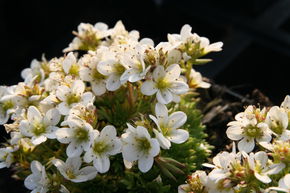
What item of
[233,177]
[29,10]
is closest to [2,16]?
[29,10]

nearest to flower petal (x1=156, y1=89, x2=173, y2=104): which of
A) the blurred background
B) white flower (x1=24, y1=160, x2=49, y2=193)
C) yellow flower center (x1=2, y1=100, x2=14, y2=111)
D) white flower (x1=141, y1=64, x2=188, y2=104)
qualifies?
white flower (x1=141, y1=64, x2=188, y2=104)

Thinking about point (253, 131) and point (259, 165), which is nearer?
point (259, 165)

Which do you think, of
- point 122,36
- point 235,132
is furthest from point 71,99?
point 235,132

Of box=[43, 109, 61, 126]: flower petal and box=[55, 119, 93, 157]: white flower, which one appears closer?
box=[55, 119, 93, 157]: white flower

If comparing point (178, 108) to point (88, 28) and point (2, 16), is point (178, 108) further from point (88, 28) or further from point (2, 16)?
point (2, 16)

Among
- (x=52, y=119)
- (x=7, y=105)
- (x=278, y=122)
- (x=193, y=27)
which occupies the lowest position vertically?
(x=278, y=122)

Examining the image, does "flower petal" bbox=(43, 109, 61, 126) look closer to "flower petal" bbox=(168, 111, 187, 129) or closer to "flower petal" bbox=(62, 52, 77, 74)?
"flower petal" bbox=(62, 52, 77, 74)

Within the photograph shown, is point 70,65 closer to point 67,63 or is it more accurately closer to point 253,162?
point 67,63
